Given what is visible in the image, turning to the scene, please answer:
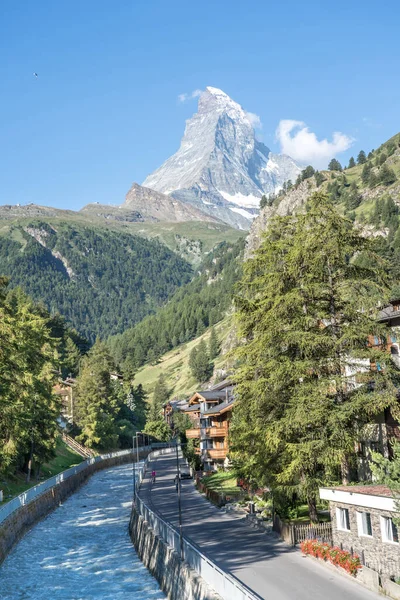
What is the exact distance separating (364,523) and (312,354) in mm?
9178

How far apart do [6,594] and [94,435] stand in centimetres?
7185

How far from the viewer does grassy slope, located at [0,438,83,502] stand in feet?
195

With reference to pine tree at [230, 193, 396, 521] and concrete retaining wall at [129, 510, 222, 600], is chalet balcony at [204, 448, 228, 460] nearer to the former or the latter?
concrete retaining wall at [129, 510, 222, 600]

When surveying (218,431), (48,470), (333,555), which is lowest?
(333,555)

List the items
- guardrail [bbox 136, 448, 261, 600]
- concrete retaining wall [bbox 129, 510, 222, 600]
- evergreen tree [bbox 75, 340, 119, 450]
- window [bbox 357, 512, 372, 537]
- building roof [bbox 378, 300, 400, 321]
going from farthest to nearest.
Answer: evergreen tree [bbox 75, 340, 119, 450]
building roof [bbox 378, 300, 400, 321]
window [bbox 357, 512, 372, 537]
concrete retaining wall [bbox 129, 510, 222, 600]
guardrail [bbox 136, 448, 261, 600]

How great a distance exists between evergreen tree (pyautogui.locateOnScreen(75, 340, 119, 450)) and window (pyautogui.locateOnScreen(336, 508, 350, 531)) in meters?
79.7

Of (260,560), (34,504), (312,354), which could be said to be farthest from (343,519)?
(34,504)

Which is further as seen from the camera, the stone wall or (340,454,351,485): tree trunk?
(340,454,351,485): tree trunk

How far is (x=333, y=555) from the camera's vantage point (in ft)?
89.5

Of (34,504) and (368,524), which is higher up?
(368,524)

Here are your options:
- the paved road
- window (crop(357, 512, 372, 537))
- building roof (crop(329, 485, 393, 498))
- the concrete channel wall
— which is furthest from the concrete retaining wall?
the concrete channel wall

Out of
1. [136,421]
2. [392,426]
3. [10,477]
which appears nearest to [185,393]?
[136,421]

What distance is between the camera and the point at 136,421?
154 m

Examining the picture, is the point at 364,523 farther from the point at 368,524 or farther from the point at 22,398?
the point at 22,398
